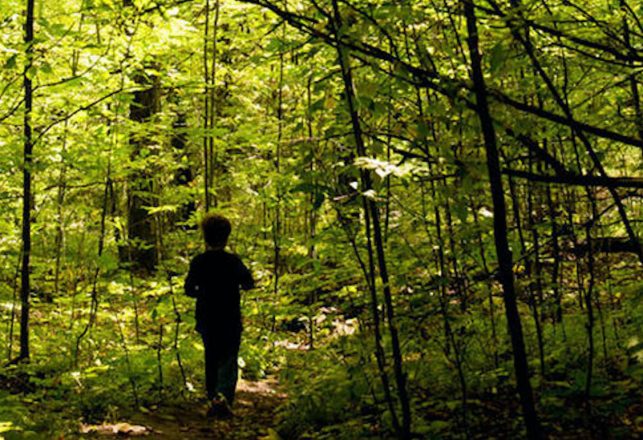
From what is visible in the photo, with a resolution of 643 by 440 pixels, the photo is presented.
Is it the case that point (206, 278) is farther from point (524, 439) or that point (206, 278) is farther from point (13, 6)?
point (13, 6)

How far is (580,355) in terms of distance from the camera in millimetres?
4918

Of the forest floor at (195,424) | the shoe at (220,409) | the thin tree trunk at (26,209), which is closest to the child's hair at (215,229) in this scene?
the shoe at (220,409)

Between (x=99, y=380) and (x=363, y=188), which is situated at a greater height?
(x=363, y=188)

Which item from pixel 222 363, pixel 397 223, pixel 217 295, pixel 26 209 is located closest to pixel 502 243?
pixel 397 223

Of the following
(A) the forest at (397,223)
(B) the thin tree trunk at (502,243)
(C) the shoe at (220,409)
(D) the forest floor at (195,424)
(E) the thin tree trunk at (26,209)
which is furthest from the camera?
(E) the thin tree trunk at (26,209)

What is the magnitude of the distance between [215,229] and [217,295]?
2.21ft

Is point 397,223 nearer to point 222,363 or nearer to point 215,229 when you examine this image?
point 215,229

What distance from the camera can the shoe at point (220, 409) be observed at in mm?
5914

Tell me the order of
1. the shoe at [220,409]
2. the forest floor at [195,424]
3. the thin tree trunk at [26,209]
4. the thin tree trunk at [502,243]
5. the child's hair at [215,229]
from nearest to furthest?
the thin tree trunk at [502,243]
the forest floor at [195,424]
the shoe at [220,409]
the child's hair at [215,229]
the thin tree trunk at [26,209]

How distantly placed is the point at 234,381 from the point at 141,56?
147 inches

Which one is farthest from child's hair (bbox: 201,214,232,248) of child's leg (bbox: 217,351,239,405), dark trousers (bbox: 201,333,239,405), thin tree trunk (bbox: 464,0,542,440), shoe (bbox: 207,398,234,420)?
thin tree trunk (bbox: 464,0,542,440)

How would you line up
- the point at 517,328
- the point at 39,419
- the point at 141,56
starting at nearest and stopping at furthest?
the point at 517,328, the point at 39,419, the point at 141,56

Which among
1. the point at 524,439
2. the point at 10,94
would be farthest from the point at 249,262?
the point at 524,439

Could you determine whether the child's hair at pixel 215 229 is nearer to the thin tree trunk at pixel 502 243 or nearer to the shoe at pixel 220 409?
the shoe at pixel 220 409
